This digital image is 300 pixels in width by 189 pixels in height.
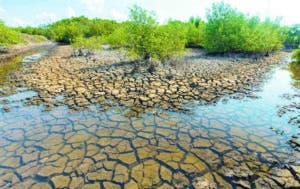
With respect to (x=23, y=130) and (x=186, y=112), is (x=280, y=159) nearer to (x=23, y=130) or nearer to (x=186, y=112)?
(x=186, y=112)

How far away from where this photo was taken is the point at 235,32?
17.2 m

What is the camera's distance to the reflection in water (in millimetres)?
9836

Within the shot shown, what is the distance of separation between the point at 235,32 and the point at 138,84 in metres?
13.1

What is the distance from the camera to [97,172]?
3.93 m

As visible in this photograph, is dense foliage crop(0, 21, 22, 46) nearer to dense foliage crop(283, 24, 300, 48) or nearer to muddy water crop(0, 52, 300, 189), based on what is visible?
muddy water crop(0, 52, 300, 189)

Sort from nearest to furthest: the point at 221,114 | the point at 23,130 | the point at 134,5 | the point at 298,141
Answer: the point at 298,141 → the point at 23,130 → the point at 221,114 → the point at 134,5

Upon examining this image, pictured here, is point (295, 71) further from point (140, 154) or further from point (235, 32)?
point (140, 154)

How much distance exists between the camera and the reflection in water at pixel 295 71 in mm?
9836

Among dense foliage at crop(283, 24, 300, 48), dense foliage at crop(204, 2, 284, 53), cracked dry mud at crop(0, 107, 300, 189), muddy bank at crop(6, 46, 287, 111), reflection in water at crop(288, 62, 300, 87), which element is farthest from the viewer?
dense foliage at crop(283, 24, 300, 48)

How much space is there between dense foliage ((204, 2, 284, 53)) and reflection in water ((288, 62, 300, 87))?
332 cm

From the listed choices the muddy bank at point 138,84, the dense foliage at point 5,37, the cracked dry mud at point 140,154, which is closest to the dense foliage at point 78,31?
the dense foliage at point 5,37

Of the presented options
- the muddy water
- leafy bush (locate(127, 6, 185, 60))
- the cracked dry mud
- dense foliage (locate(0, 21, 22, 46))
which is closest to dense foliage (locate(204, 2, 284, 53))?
leafy bush (locate(127, 6, 185, 60))

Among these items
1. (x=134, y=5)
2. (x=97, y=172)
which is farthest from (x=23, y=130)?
(x=134, y=5)

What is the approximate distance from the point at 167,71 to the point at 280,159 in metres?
7.68
